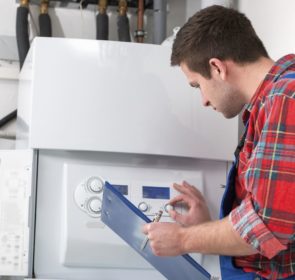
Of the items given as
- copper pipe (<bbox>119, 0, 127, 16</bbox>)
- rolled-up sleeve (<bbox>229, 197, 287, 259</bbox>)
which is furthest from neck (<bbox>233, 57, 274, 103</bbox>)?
copper pipe (<bbox>119, 0, 127, 16</bbox>)

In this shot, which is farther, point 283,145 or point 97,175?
point 97,175

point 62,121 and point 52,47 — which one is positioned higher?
point 52,47

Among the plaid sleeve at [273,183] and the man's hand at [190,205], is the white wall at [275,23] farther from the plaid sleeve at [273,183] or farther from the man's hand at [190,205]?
the plaid sleeve at [273,183]

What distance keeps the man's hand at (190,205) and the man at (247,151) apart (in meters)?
0.25

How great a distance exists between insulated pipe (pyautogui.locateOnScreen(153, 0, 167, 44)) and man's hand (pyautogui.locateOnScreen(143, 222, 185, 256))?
107 centimetres

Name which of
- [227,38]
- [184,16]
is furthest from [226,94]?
[184,16]

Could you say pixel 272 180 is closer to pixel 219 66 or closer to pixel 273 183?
pixel 273 183

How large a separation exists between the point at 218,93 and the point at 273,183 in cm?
34

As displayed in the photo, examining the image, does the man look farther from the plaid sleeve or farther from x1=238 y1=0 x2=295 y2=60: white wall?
x1=238 y1=0 x2=295 y2=60: white wall

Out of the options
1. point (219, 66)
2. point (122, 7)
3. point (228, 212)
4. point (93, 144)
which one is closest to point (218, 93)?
point (219, 66)

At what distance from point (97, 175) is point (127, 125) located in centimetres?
18

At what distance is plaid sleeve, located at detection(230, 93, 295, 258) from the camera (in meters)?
0.89

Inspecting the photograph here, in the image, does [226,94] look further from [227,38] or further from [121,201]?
[121,201]

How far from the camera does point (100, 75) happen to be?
1.44 metres
